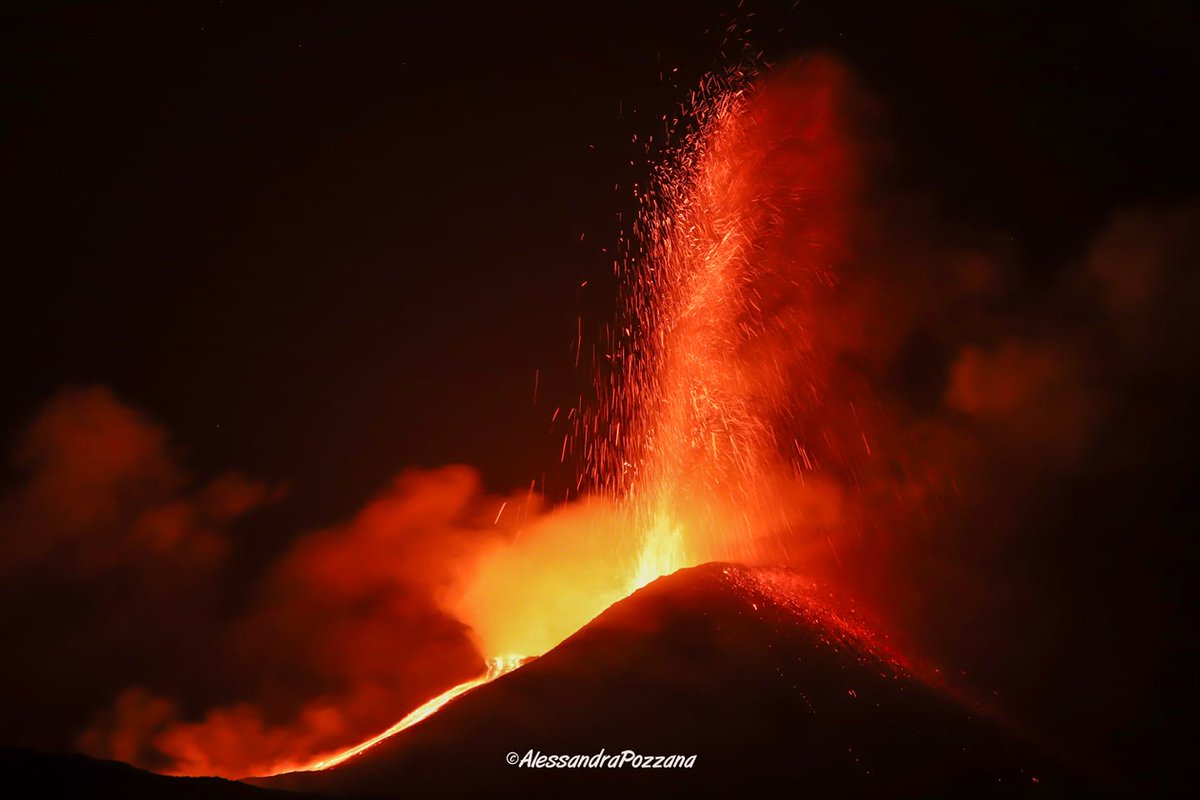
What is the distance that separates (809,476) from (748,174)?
26.8ft

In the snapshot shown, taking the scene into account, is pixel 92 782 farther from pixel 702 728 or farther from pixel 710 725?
pixel 710 725

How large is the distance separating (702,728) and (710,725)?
15 cm

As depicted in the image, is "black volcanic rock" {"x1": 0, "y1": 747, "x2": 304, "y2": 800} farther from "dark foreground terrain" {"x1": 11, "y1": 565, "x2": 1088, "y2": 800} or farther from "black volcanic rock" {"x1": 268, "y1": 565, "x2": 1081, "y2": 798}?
"black volcanic rock" {"x1": 268, "y1": 565, "x2": 1081, "y2": 798}

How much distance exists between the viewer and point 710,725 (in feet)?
39.9

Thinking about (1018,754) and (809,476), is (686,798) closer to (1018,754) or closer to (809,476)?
(1018,754)

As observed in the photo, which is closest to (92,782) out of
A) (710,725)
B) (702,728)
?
(702,728)

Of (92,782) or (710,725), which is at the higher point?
(92,782)

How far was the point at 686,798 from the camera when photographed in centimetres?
1052

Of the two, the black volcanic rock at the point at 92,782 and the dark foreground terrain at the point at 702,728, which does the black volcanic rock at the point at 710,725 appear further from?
the black volcanic rock at the point at 92,782

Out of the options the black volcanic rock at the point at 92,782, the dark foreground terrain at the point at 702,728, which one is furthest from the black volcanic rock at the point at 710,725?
the black volcanic rock at the point at 92,782

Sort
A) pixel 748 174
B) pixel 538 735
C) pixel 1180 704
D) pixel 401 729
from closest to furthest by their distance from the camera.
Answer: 1. pixel 538 735
2. pixel 401 729
3. pixel 1180 704
4. pixel 748 174

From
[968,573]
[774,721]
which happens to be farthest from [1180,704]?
[774,721]

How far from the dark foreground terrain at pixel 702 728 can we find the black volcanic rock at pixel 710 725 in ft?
0.09

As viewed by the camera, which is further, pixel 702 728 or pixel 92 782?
pixel 702 728
